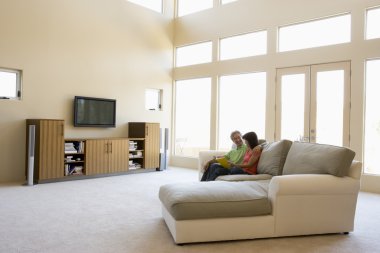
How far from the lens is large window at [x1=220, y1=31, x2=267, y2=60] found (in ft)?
22.1

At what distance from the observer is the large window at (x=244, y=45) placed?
6750 millimetres

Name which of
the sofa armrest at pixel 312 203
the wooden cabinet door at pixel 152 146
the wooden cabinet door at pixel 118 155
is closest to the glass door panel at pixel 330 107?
the sofa armrest at pixel 312 203

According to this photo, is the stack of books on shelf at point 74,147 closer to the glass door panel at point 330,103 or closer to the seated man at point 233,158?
the seated man at point 233,158

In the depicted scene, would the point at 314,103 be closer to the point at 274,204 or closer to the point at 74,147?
the point at 274,204

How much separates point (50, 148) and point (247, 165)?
3487 mm

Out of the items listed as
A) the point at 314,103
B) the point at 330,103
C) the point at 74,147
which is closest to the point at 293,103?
the point at 314,103

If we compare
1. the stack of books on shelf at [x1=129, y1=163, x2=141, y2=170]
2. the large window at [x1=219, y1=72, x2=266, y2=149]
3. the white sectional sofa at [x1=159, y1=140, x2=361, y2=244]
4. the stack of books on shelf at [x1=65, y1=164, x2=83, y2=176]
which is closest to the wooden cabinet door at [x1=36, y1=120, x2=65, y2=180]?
the stack of books on shelf at [x1=65, y1=164, x2=83, y2=176]

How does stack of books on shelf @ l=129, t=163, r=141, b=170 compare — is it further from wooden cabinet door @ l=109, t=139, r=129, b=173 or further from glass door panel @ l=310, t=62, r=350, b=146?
glass door panel @ l=310, t=62, r=350, b=146

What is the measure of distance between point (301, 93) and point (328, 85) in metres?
0.50

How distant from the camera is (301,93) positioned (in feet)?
19.9

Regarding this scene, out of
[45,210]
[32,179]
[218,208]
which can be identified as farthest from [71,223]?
[32,179]

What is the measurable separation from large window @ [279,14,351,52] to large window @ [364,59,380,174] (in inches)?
27.5

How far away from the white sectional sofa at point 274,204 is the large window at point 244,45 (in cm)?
392

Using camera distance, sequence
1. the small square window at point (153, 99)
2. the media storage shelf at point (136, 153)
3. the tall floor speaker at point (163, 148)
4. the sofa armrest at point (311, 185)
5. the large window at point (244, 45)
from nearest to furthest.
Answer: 1. the sofa armrest at point (311, 185)
2. the large window at point (244, 45)
3. the media storage shelf at point (136, 153)
4. the tall floor speaker at point (163, 148)
5. the small square window at point (153, 99)
